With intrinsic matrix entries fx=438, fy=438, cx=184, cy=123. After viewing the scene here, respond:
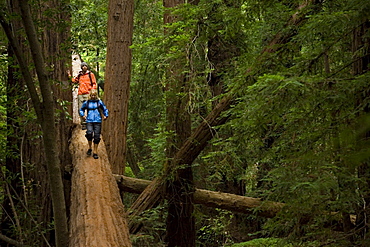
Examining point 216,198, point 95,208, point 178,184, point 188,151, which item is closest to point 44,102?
point 95,208

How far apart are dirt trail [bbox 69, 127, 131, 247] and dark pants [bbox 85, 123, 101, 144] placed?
325 mm

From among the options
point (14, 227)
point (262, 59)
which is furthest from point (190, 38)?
point (14, 227)

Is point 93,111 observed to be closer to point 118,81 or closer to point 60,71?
point 60,71

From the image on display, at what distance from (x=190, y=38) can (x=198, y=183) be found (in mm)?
5424

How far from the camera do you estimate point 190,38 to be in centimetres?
757

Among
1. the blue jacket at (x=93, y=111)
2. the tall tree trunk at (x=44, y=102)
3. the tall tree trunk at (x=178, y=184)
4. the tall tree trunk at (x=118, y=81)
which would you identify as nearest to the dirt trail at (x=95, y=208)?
the tall tree trunk at (x=44, y=102)

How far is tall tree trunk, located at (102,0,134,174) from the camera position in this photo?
33.4ft

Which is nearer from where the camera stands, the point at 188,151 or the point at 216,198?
the point at 188,151

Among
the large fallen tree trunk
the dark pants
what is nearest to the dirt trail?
the dark pants

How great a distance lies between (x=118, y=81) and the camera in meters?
10.3

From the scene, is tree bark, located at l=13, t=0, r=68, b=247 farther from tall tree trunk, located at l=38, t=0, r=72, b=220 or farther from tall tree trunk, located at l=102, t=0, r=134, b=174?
tall tree trunk, located at l=102, t=0, r=134, b=174

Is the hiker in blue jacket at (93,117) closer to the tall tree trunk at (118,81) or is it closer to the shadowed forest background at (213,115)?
the shadowed forest background at (213,115)

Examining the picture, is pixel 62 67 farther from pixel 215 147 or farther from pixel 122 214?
pixel 215 147

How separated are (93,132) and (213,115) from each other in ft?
7.48
